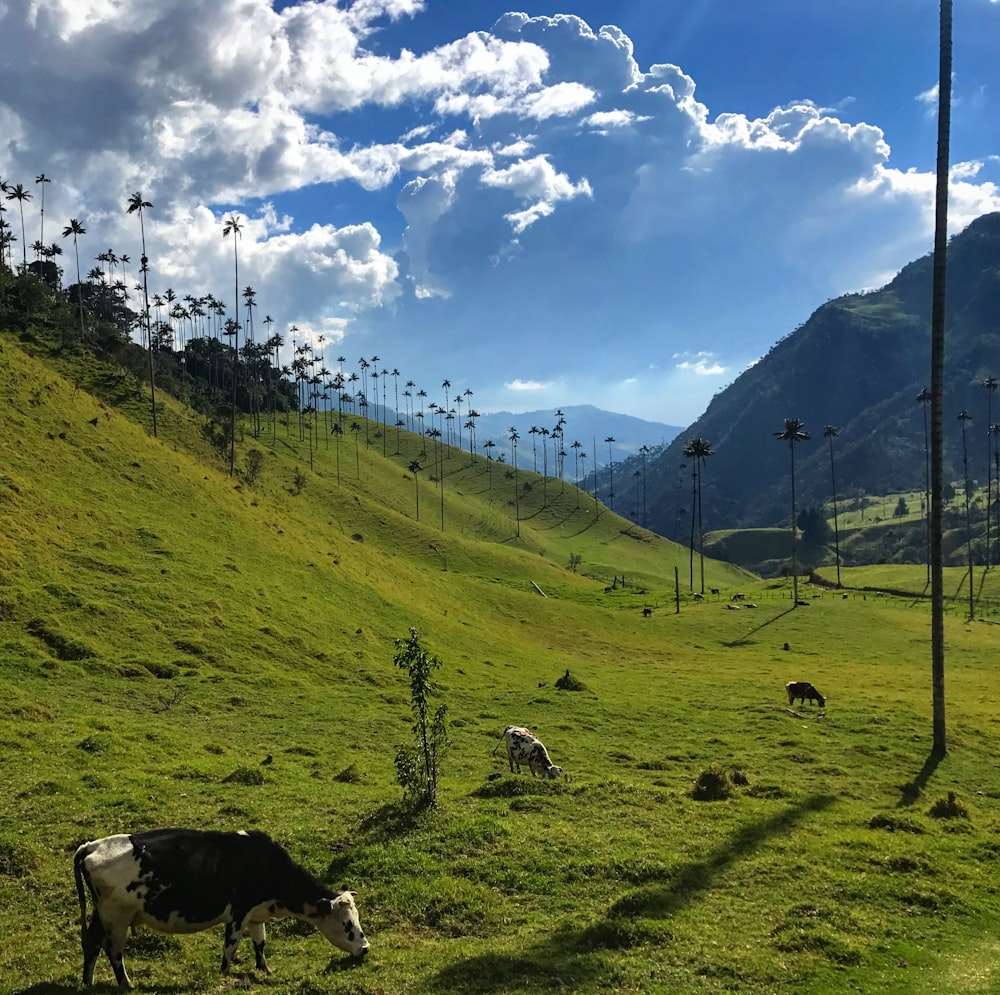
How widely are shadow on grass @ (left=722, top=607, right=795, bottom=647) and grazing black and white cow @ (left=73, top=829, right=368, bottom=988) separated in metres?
79.4

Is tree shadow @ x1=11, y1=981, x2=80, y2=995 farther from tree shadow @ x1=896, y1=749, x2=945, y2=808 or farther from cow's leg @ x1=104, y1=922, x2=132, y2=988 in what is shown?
tree shadow @ x1=896, y1=749, x2=945, y2=808

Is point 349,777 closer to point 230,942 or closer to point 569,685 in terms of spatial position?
point 230,942

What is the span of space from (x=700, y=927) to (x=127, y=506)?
6083 centimetres

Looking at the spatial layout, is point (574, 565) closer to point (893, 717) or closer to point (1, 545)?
point (893, 717)

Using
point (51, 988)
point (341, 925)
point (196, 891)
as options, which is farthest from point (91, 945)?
point (341, 925)

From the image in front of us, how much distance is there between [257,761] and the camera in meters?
27.2

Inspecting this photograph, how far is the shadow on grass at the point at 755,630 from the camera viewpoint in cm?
8507

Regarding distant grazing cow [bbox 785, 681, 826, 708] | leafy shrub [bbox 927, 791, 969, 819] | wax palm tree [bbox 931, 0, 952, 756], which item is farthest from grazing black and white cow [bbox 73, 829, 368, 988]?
distant grazing cow [bbox 785, 681, 826, 708]

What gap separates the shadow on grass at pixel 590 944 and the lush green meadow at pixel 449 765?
69 mm

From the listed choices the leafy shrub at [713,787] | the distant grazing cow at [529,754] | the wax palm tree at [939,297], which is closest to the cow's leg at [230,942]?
the distant grazing cow at [529,754]

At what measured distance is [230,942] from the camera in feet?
39.0

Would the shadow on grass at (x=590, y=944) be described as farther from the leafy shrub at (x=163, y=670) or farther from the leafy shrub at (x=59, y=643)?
the leafy shrub at (x=59, y=643)

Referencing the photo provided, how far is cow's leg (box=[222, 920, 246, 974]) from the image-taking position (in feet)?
38.8

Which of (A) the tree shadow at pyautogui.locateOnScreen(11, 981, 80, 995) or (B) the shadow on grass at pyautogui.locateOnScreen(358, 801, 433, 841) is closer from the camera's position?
(A) the tree shadow at pyautogui.locateOnScreen(11, 981, 80, 995)
